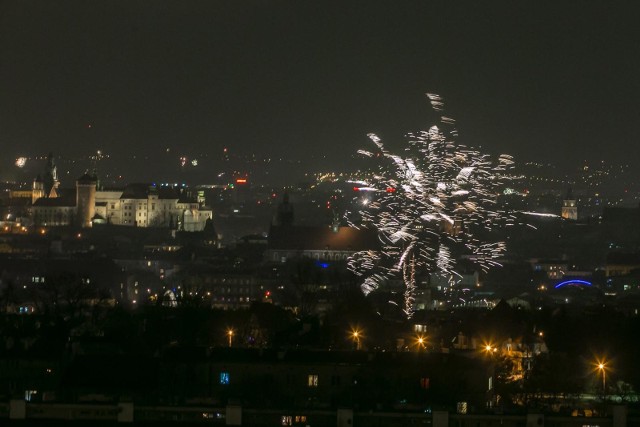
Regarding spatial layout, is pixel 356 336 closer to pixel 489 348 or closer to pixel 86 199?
pixel 489 348

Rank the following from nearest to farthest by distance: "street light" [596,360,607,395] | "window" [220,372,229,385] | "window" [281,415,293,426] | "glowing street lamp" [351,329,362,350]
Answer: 1. "window" [281,415,293,426]
2. "window" [220,372,229,385]
3. "street light" [596,360,607,395]
4. "glowing street lamp" [351,329,362,350]

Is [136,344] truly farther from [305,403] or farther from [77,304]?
[77,304]

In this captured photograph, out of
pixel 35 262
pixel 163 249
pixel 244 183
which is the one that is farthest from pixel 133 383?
pixel 244 183

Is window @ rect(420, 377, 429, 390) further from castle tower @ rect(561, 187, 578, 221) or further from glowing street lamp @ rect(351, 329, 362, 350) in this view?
castle tower @ rect(561, 187, 578, 221)

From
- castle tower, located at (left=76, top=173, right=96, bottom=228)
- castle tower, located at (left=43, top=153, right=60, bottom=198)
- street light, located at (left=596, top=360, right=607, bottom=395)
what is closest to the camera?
street light, located at (left=596, top=360, right=607, bottom=395)

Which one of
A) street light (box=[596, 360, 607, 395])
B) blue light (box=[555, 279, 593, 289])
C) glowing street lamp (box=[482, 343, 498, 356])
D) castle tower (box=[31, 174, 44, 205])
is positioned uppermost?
castle tower (box=[31, 174, 44, 205])

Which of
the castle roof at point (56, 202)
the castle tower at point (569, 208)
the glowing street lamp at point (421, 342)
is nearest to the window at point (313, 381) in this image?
the glowing street lamp at point (421, 342)

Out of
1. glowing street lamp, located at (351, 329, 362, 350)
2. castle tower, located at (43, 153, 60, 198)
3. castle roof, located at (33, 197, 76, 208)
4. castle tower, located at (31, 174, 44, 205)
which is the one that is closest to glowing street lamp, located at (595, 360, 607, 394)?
glowing street lamp, located at (351, 329, 362, 350)

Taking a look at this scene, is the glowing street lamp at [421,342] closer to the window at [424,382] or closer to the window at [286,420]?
the window at [424,382]
